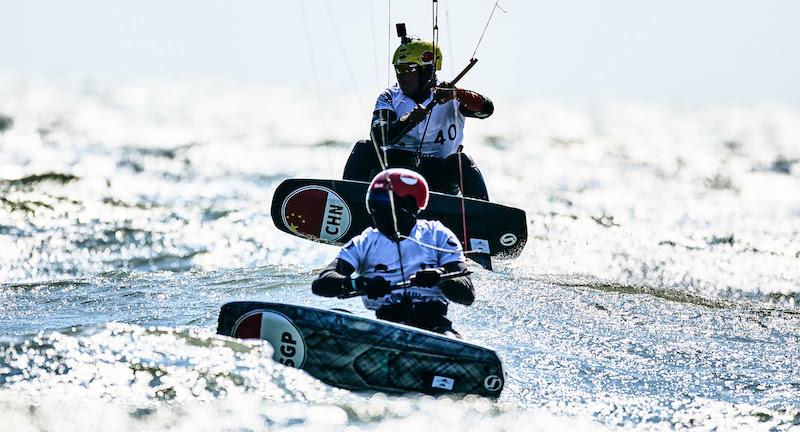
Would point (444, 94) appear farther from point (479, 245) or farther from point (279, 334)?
point (279, 334)

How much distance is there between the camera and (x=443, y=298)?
9.09 m

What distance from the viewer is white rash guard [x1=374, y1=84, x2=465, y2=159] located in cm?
1258

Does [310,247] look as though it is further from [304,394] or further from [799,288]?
[304,394]

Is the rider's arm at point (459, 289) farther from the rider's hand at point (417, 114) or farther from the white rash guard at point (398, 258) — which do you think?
the rider's hand at point (417, 114)

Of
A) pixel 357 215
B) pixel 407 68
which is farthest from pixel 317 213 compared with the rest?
pixel 407 68

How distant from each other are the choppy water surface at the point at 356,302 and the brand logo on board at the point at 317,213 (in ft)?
1.97

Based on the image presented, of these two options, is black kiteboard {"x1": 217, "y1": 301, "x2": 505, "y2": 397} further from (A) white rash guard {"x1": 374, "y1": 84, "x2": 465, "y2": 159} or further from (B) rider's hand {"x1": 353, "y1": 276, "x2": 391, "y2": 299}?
(A) white rash guard {"x1": 374, "y1": 84, "x2": 465, "y2": 159}

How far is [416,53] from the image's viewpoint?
40.0 ft

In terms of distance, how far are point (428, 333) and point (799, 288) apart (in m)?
8.05

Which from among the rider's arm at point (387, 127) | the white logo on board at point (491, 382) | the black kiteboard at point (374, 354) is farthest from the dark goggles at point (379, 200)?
the rider's arm at point (387, 127)

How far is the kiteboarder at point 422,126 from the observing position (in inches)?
482

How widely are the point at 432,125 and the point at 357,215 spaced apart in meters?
1.11

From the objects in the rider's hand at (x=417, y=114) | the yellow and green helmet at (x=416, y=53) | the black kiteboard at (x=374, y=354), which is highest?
the yellow and green helmet at (x=416, y=53)

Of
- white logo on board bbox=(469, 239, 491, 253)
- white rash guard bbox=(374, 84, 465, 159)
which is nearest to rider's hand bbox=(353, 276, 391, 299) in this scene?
white rash guard bbox=(374, 84, 465, 159)
